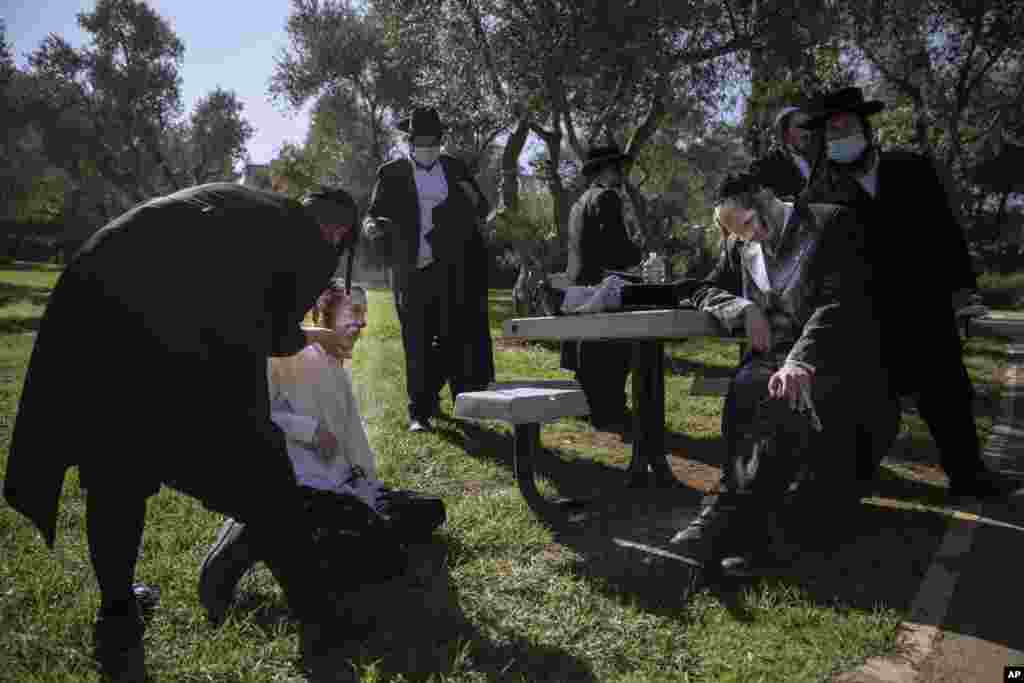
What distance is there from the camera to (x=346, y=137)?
96.5 feet

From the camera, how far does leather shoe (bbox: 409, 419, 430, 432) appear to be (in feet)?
20.3

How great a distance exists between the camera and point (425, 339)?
643 cm

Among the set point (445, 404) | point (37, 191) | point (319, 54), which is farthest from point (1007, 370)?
point (37, 191)

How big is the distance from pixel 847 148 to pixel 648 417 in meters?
1.93

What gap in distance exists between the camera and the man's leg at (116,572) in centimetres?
277

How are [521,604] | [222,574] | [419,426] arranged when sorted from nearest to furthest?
[222,574], [521,604], [419,426]

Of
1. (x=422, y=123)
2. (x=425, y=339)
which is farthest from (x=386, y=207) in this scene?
A: (x=425, y=339)

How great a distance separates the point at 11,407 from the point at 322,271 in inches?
237

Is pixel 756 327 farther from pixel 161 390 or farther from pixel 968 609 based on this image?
pixel 161 390

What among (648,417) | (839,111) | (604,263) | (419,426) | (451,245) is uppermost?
(839,111)

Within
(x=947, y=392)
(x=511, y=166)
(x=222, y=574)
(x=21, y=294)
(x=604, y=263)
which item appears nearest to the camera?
(x=222, y=574)

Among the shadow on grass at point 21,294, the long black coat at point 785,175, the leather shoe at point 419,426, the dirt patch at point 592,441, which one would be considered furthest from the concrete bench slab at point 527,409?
the shadow on grass at point 21,294

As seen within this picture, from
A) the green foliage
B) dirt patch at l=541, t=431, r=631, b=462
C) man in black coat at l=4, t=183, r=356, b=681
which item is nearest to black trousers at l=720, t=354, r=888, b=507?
man in black coat at l=4, t=183, r=356, b=681

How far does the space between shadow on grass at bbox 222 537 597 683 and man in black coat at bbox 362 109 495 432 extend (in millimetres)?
2968
